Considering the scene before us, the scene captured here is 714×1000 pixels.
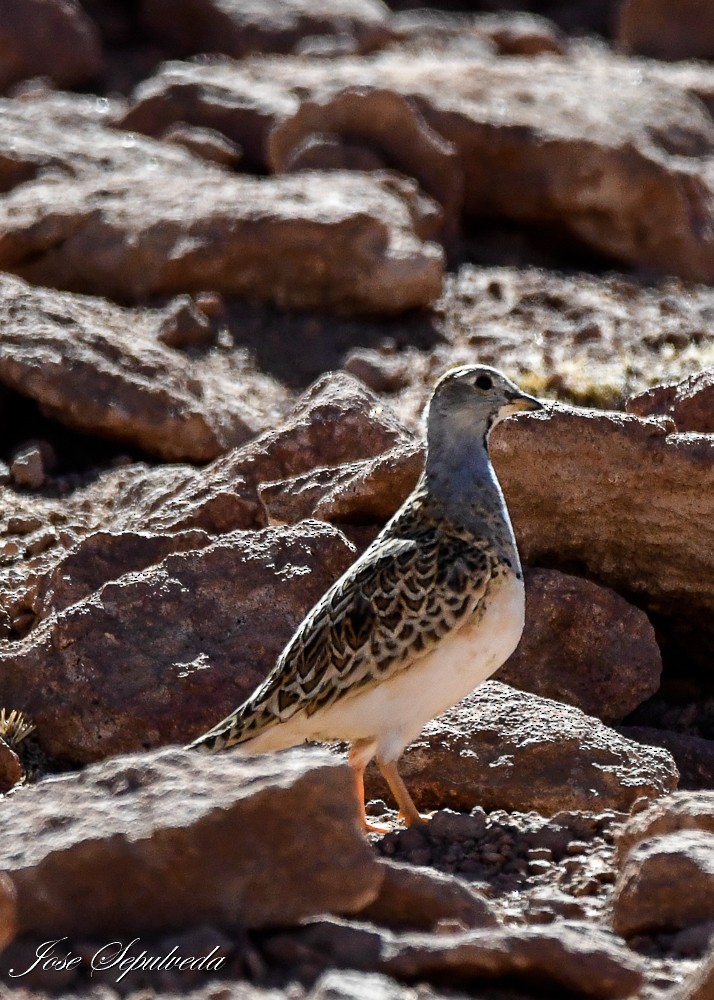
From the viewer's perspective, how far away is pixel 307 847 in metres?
4.82

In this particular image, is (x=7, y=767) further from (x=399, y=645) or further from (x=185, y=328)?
(x=185, y=328)

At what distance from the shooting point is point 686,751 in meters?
8.15

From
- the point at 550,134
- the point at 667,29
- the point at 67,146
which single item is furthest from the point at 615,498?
the point at 667,29

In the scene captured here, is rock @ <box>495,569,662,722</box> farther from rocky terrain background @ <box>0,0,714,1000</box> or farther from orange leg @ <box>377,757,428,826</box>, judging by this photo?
orange leg @ <box>377,757,428,826</box>

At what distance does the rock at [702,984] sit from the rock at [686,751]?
3740 millimetres

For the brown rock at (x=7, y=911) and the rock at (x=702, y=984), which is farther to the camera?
the brown rock at (x=7, y=911)

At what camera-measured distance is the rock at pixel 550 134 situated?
49.9 feet

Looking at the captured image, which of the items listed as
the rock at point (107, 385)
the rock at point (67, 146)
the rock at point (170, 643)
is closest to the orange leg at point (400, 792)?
the rock at point (170, 643)

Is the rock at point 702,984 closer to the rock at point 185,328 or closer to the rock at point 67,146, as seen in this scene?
the rock at point 185,328

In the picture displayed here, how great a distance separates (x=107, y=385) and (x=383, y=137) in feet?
18.0

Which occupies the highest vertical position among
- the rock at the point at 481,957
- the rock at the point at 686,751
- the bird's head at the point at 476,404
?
the bird's head at the point at 476,404

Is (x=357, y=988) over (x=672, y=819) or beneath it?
over

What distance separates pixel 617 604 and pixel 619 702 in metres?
0.45

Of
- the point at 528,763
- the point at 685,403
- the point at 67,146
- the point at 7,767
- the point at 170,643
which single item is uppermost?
the point at 685,403
